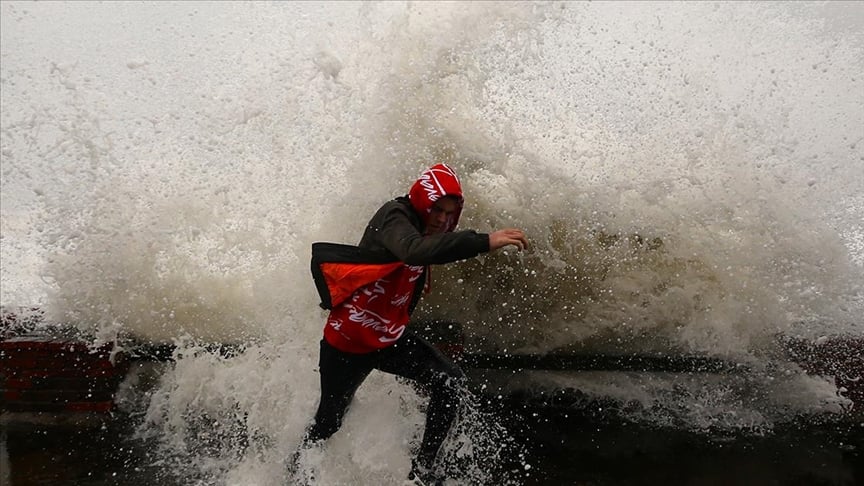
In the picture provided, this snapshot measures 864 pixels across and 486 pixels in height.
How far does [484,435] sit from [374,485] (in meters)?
0.73

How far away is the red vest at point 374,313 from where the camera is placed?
2744mm

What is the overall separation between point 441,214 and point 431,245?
1.15 feet

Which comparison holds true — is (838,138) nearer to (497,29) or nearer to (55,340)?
(497,29)

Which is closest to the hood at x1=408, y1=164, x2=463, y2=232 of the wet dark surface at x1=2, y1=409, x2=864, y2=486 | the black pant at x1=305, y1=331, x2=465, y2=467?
the black pant at x1=305, y1=331, x2=465, y2=467

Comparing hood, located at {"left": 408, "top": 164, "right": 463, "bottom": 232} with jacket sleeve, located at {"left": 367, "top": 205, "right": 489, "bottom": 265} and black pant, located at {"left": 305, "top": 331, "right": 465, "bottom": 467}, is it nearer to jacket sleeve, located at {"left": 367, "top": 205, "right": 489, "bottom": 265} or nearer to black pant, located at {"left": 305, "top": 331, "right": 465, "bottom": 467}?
jacket sleeve, located at {"left": 367, "top": 205, "right": 489, "bottom": 265}

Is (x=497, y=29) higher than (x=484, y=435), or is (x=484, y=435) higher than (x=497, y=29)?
(x=497, y=29)

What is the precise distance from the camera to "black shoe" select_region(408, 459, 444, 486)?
3.04 meters

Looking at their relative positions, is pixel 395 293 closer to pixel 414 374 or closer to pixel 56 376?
pixel 414 374

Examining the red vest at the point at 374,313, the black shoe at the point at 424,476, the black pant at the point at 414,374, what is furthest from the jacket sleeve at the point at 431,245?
the black shoe at the point at 424,476

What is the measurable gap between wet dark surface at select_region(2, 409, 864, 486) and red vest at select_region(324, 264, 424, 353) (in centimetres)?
118

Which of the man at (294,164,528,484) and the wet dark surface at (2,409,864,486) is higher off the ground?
the man at (294,164,528,484)

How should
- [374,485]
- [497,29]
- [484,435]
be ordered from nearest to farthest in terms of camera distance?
[374,485]
[484,435]
[497,29]

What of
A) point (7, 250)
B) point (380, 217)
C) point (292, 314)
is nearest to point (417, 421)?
point (292, 314)

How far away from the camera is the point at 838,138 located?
179 inches
